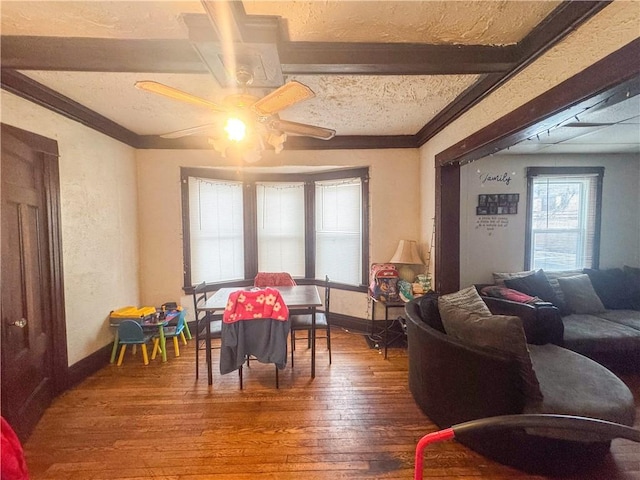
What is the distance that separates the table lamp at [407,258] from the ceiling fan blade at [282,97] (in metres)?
2.34

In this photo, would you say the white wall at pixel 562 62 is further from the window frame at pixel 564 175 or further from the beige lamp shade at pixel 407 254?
the window frame at pixel 564 175

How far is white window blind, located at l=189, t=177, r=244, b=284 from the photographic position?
12.9 ft

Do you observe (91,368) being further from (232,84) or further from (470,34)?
(470,34)

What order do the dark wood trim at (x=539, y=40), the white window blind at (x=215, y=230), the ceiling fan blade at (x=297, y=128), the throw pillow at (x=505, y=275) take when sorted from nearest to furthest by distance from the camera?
the dark wood trim at (x=539, y=40) → the ceiling fan blade at (x=297, y=128) → the throw pillow at (x=505, y=275) → the white window blind at (x=215, y=230)

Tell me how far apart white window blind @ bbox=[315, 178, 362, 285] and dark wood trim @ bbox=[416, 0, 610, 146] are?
1.76 meters

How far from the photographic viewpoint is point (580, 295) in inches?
134

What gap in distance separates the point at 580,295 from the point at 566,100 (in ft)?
9.37

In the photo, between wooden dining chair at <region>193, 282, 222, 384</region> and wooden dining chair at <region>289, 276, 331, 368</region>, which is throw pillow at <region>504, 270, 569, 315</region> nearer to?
wooden dining chair at <region>289, 276, 331, 368</region>

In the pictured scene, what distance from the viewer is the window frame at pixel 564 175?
3852 millimetres

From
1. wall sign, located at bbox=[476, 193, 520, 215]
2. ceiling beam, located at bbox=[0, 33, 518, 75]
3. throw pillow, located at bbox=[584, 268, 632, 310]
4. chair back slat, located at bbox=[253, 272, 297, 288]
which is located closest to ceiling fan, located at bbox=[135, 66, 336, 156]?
ceiling beam, located at bbox=[0, 33, 518, 75]

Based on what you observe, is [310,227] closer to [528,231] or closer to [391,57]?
[391,57]

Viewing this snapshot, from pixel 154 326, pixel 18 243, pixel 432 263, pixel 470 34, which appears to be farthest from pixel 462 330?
pixel 18 243

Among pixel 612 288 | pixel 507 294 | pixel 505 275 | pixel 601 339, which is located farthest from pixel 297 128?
pixel 612 288

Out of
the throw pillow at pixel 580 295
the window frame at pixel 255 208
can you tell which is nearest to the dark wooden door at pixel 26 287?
the window frame at pixel 255 208
